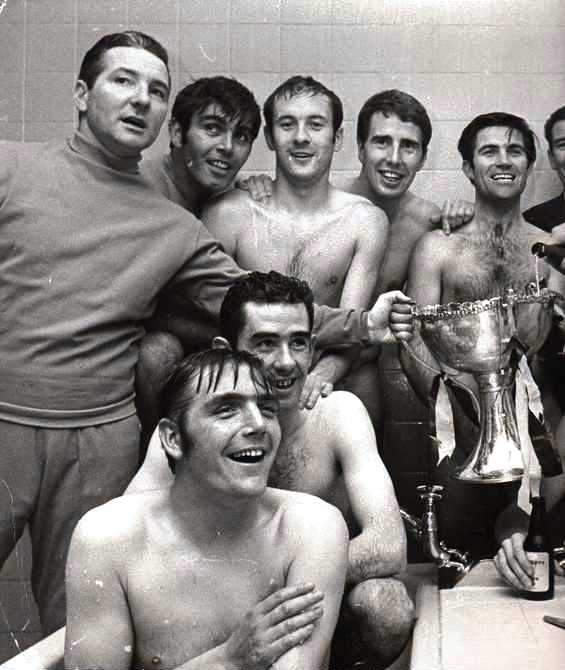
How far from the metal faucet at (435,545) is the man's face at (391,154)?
25.7 inches

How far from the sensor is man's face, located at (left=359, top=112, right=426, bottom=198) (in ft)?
6.46

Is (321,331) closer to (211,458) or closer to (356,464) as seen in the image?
(356,464)

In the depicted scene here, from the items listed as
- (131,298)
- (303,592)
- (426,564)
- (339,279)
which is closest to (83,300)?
(131,298)

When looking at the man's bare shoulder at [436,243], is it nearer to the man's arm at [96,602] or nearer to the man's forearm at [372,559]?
the man's forearm at [372,559]

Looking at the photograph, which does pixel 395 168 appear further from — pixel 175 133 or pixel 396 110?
pixel 175 133

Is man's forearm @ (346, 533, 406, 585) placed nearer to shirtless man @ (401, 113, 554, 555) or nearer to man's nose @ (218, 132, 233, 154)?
shirtless man @ (401, 113, 554, 555)

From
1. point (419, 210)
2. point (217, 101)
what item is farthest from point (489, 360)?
point (217, 101)

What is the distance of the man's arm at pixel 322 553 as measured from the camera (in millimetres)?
1377

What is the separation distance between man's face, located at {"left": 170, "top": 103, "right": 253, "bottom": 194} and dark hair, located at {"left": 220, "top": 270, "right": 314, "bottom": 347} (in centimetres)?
28

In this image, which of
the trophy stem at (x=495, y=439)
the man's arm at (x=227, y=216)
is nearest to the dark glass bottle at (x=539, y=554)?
the trophy stem at (x=495, y=439)

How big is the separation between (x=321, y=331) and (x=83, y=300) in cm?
48

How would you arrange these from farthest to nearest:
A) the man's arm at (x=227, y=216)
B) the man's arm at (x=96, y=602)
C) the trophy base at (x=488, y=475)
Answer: the man's arm at (x=227, y=216) < the trophy base at (x=488, y=475) < the man's arm at (x=96, y=602)

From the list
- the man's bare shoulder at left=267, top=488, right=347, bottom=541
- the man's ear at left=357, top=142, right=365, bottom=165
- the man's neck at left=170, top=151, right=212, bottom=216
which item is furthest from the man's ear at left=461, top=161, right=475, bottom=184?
the man's bare shoulder at left=267, top=488, right=347, bottom=541

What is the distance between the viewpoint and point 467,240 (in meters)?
1.98
